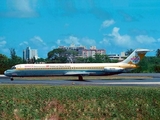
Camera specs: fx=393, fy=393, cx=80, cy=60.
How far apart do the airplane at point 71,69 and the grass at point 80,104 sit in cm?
4198

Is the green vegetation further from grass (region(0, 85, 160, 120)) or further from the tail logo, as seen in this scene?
grass (region(0, 85, 160, 120))

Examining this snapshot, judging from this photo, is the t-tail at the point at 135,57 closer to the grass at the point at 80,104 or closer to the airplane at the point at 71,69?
the airplane at the point at 71,69

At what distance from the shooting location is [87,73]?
6262 cm

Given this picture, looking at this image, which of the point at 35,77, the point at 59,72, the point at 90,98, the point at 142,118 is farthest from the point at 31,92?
the point at 35,77

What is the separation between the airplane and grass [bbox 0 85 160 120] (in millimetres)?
41981

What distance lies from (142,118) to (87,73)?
147 ft

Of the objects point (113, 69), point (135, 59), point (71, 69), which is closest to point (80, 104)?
point (71, 69)

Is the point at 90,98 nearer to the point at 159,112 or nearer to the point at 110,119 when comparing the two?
the point at 110,119

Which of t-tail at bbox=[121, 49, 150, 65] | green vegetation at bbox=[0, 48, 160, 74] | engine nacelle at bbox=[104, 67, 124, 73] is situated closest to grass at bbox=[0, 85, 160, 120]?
engine nacelle at bbox=[104, 67, 124, 73]

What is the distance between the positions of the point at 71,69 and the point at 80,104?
44603 mm

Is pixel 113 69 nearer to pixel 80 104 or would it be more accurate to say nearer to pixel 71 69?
pixel 71 69

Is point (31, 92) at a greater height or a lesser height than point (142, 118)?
greater

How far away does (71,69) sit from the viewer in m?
62.6

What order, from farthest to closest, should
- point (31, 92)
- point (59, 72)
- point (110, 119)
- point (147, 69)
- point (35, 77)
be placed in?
point (147, 69) → point (35, 77) → point (59, 72) → point (31, 92) → point (110, 119)
